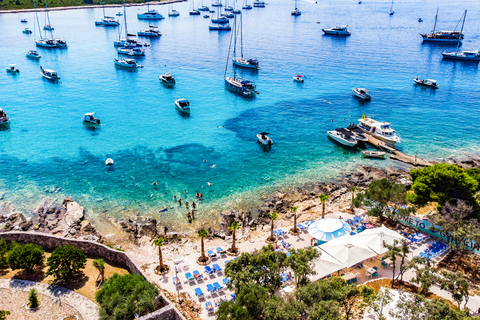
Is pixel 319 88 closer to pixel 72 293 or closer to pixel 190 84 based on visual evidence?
pixel 190 84

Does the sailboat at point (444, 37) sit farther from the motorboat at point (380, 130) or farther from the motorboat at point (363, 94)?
the motorboat at point (380, 130)

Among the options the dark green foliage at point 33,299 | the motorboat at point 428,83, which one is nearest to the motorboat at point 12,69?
the dark green foliage at point 33,299

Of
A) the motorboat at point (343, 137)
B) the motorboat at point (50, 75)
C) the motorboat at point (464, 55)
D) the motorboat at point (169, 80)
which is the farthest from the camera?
the motorboat at point (464, 55)

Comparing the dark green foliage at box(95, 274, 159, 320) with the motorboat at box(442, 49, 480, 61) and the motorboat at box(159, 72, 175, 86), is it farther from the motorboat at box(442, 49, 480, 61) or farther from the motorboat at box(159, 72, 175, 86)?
the motorboat at box(442, 49, 480, 61)

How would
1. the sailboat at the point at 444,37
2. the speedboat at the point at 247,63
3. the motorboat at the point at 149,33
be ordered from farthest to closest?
the motorboat at the point at 149,33 < the sailboat at the point at 444,37 < the speedboat at the point at 247,63

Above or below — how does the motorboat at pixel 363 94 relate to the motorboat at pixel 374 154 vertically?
above

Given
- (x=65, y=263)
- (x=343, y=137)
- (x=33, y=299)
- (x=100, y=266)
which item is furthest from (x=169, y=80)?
(x=33, y=299)

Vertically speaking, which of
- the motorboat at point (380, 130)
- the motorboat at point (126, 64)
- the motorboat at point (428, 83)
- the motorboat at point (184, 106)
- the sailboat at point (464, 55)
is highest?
the sailboat at point (464, 55)
